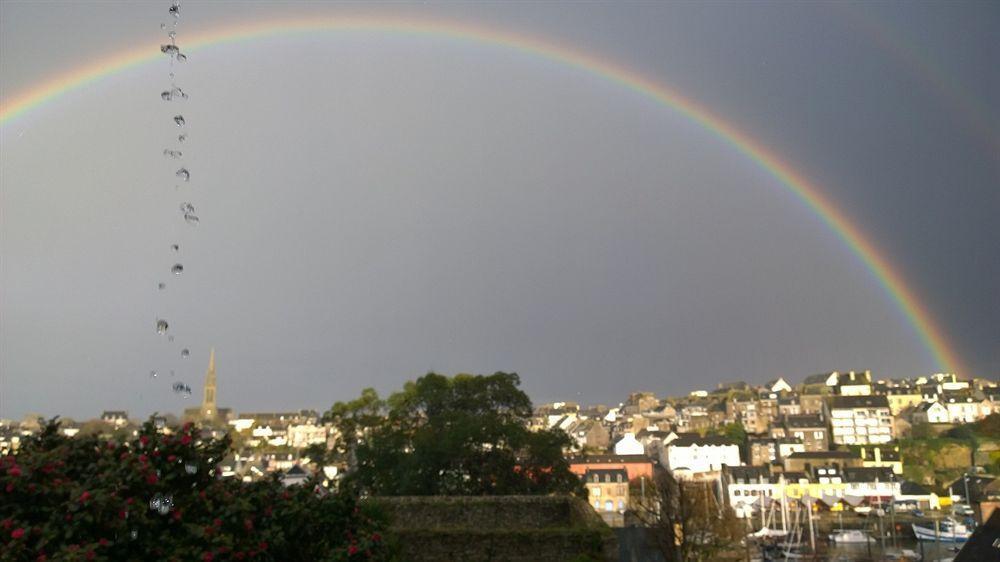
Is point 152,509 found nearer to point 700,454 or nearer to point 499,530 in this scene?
point 499,530

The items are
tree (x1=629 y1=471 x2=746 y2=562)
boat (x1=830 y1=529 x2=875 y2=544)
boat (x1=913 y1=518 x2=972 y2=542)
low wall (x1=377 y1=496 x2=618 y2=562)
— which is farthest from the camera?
boat (x1=830 y1=529 x2=875 y2=544)

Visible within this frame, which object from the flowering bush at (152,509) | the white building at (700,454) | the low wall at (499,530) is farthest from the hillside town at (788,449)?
the flowering bush at (152,509)

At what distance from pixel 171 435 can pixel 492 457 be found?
85.3ft

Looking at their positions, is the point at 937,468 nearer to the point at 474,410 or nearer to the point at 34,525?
the point at 474,410

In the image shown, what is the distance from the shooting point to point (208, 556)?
7.53 m

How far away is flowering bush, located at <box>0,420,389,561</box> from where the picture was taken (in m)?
7.15

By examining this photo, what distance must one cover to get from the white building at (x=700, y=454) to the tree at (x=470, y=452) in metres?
65.4

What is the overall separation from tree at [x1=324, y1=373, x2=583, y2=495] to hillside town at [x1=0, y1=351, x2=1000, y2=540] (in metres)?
3.23

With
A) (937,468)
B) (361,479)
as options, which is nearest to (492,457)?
(361,479)

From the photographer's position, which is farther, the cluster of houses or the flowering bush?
the cluster of houses

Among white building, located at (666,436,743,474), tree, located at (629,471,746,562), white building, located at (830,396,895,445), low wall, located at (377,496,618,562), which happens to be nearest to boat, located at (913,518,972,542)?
tree, located at (629,471,746,562)

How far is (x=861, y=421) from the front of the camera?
109188mm

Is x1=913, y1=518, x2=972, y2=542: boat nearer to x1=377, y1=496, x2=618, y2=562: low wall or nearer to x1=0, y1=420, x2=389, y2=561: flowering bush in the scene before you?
x1=377, y1=496, x2=618, y2=562: low wall

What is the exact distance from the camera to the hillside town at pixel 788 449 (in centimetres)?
7306
